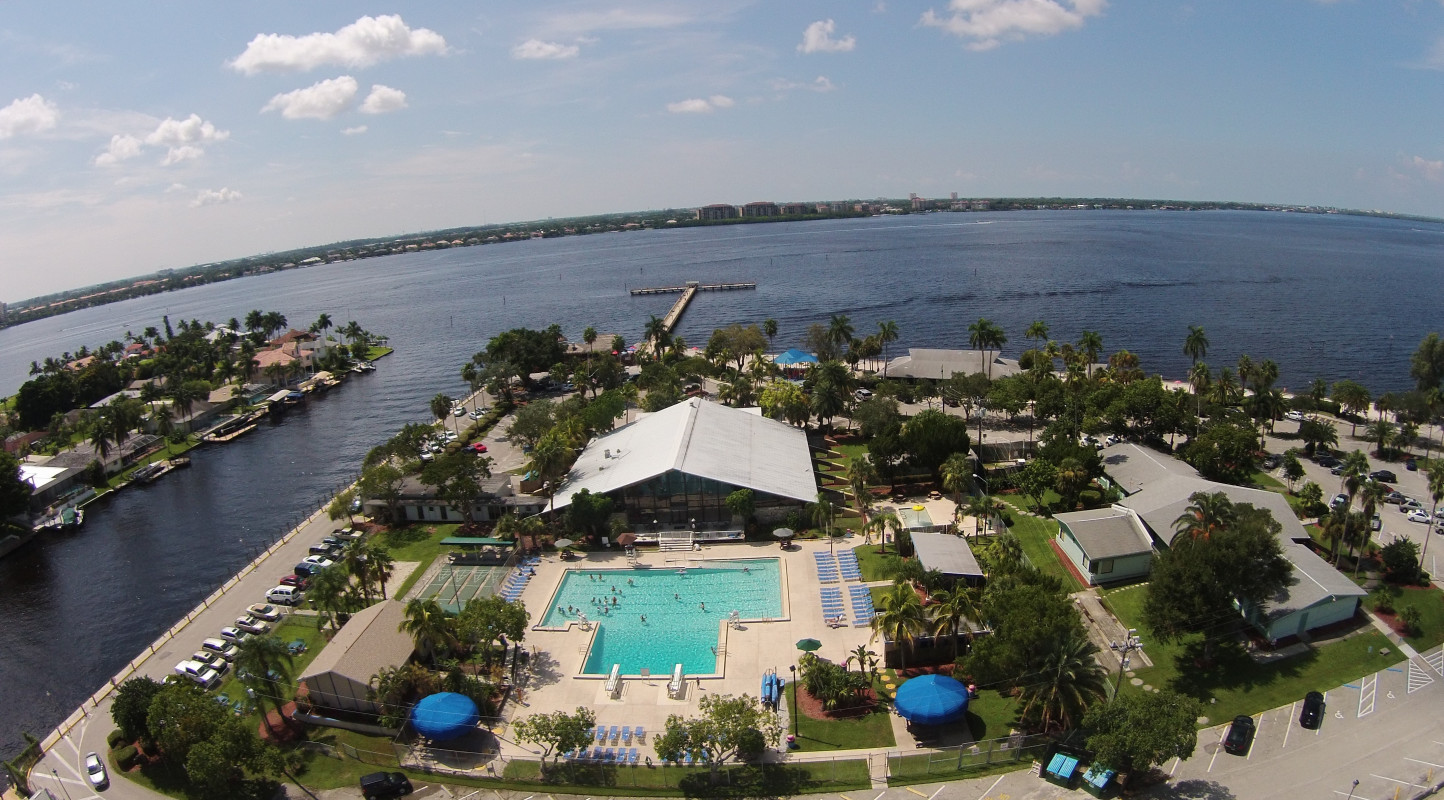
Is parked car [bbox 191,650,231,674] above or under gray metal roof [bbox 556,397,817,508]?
under

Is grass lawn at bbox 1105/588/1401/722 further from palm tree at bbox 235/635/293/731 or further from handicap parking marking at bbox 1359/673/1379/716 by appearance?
palm tree at bbox 235/635/293/731

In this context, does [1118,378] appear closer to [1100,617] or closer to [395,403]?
[1100,617]

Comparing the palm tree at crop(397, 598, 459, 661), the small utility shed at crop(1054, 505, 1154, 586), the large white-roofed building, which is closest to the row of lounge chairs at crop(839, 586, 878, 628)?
the large white-roofed building

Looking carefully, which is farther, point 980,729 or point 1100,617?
point 1100,617

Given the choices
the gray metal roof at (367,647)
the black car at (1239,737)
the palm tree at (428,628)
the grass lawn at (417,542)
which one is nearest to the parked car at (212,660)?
the gray metal roof at (367,647)

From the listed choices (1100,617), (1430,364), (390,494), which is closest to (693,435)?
(390,494)

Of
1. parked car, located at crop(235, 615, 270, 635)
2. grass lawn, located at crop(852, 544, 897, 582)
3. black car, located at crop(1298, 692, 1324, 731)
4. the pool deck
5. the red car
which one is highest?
the red car
